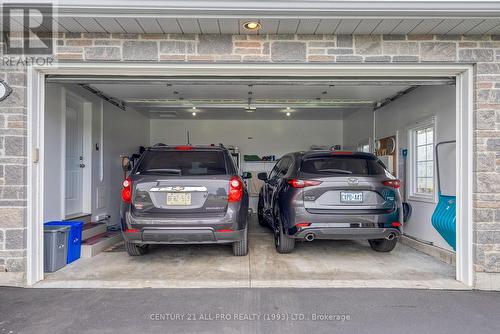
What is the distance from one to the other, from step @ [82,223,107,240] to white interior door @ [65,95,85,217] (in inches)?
16.8

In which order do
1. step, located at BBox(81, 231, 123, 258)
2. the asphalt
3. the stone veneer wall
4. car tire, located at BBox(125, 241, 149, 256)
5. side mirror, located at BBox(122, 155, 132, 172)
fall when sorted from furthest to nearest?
1. side mirror, located at BBox(122, 155, 132, 172)
2. step, located at BBox(81, 231, 123, 258)
3. car tire, located at BBox(125, 241, 149, 256)
4. the stone veneer wall
5. the asphalt

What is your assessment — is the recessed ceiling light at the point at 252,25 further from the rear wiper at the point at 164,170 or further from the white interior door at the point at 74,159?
the white interior door at the point at 74,159

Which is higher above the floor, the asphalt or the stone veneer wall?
the stone veneer wall

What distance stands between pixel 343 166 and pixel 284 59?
1.70 m

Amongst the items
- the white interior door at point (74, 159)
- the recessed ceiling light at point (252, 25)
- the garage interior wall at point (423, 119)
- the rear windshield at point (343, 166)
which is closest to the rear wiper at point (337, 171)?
the rear windshield at point (343, 166)

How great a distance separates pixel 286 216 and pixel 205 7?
8.89ft

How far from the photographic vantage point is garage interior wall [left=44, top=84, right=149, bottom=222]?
16.1ft

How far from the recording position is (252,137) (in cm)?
1066

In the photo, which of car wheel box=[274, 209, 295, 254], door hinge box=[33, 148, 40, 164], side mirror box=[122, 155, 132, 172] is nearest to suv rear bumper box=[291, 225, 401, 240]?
car wheel box=[274, 209, 295, 254]

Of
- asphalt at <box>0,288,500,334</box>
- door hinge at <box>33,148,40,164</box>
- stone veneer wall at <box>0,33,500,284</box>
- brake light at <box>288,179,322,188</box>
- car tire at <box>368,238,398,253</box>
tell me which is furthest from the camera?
car tire at <box>368,238,398,253</box>

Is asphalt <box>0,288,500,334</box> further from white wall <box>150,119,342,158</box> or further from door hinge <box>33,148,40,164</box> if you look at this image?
white wall <box>150,119,342,158</box>

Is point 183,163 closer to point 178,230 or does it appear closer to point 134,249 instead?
point 178,230

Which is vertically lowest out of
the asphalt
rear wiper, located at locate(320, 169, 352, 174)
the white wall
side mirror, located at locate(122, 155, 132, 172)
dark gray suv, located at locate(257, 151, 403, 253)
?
the asphalt

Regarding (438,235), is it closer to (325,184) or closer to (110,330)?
(325,184)
